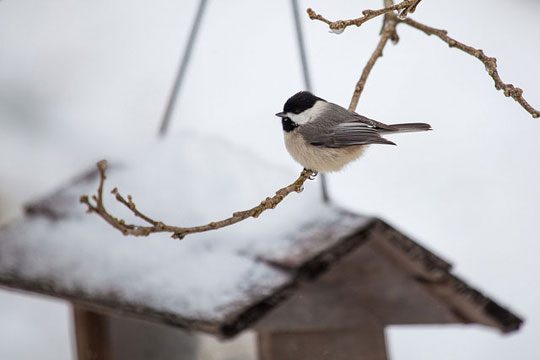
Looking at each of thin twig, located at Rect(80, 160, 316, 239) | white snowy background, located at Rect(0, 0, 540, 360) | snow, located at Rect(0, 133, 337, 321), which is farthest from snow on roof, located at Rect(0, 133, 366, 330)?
white snowy background, located at Rect(0, 0, 540, 360)

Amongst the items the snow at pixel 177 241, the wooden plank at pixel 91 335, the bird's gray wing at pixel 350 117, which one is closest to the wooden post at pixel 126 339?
the wooden plank at pixel 91 335

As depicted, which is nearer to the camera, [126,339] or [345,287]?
[345,287]

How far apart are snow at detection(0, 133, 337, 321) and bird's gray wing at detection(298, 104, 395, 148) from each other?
0.13 m

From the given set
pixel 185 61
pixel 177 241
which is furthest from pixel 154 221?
pixel 185 61

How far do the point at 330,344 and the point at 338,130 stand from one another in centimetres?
49

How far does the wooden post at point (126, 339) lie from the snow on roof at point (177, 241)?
0.67 feet

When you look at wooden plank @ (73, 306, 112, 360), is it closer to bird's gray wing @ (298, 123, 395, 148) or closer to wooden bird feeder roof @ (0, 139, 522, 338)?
wooden bird feeder roof @ (0, 139, 522, 338)

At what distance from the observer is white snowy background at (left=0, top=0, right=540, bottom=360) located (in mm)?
3057

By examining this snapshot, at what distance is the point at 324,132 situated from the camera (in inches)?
83.9

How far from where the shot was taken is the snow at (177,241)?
1807 mm

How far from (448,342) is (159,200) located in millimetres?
1293

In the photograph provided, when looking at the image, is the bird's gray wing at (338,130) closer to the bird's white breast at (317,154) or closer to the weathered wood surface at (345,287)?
the bird's white breast at (317,154)

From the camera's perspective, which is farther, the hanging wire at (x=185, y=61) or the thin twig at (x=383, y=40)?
the hanging wire at (x=185, y=61)

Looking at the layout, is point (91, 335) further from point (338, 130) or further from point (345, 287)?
point (338, 130)
